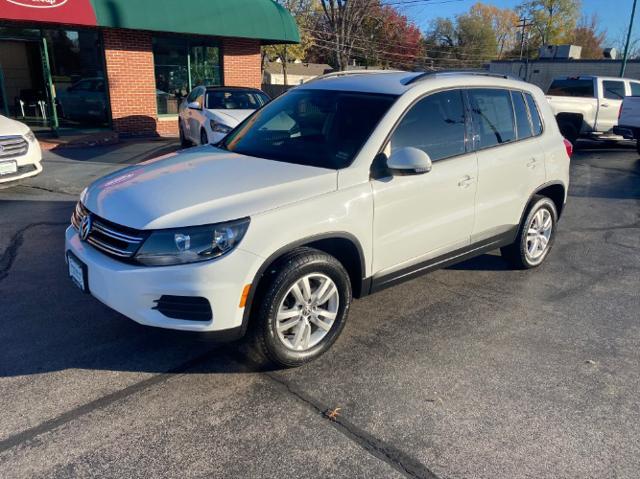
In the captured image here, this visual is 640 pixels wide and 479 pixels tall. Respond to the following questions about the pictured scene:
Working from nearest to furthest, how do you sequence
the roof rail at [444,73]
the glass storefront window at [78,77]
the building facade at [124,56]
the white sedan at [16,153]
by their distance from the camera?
the roof rail at [444,73] → the white sedan at [16,153] → the building facade at [124,56] → the glass storefront window at [78,77]

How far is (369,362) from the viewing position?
3617 millimetres

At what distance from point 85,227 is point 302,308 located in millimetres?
1480

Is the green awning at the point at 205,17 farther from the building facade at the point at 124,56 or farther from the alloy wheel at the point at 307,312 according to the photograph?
the alloy wheel at the point at 307,312

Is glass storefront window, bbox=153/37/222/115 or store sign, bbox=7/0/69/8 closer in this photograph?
store sign, bbox=7/0/69/8

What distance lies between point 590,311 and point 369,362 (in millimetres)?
2136

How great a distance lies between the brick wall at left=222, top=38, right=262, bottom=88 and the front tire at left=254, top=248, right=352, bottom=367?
14.3m

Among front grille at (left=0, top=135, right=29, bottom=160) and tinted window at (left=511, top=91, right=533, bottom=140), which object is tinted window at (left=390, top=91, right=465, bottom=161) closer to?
tinted window at (left=511, top=91, right=533, bottom=140)

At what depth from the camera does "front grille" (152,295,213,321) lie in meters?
2.98

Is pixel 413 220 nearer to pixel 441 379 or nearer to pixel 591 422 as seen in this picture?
pixel 441 379

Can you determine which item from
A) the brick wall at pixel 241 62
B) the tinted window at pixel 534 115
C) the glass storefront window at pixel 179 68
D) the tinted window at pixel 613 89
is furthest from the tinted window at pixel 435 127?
the brick wall at pixel 241 62

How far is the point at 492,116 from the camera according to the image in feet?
15.2

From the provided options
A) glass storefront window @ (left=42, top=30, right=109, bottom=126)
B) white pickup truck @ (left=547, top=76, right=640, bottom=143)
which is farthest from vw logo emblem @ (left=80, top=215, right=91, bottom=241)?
white pickup truck @ (left=547, top=76, right=640, bottom=143)

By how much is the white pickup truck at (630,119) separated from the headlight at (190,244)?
1265 centimetres

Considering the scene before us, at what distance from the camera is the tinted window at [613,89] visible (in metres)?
14.6
